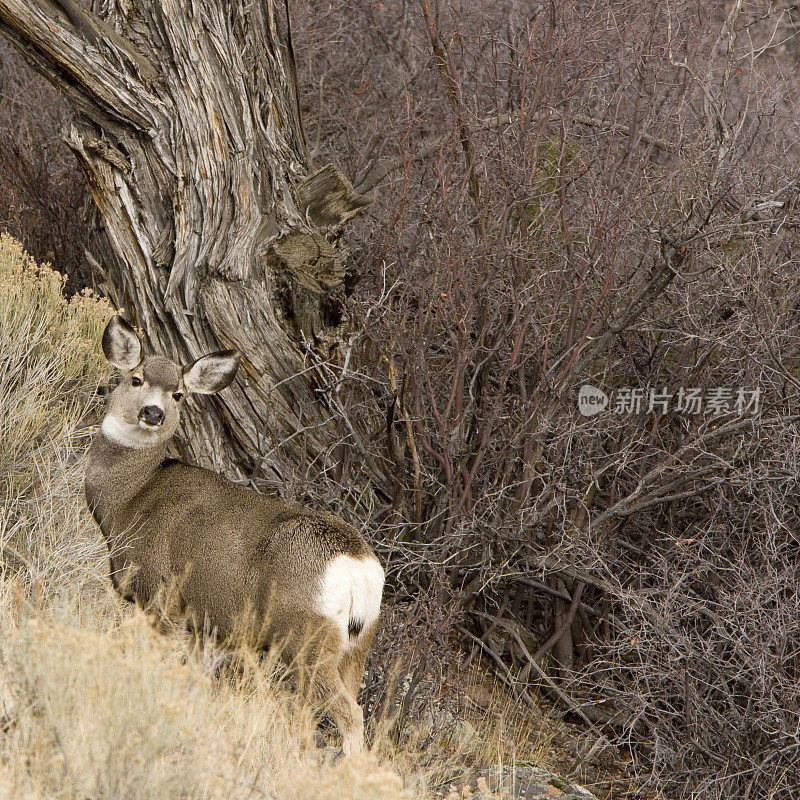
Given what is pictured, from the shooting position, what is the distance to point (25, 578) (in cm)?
565

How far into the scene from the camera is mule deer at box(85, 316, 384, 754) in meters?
4.54

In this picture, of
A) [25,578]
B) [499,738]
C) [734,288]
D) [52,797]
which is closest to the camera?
[52,797]

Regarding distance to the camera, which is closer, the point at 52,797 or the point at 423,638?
the point at 52,797

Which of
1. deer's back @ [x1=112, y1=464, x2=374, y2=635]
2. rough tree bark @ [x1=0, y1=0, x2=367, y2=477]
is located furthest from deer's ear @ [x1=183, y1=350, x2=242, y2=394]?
rough tree bark @ [x1=0, y1=0, x2=367, y2=477]

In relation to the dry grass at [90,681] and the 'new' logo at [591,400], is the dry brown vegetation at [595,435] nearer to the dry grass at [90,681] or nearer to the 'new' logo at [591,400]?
the 'new' logo at [591,400]

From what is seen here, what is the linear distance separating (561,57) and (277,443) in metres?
3.06

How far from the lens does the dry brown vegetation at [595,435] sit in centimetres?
616

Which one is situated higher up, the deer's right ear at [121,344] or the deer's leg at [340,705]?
the deer's right ear at [121,344]

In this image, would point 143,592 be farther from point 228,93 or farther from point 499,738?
point 228,93

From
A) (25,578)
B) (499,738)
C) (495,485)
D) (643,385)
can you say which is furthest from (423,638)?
(643,385)

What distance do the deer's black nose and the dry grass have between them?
2.84ft

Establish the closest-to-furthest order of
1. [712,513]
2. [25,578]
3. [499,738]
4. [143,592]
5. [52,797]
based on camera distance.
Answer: [52,797]
[143,592]
[25,578]
[499,738]
[712,513]

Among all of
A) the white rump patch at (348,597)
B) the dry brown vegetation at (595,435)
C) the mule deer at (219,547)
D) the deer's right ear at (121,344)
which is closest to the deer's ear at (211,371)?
the mule deer at (219,547)
